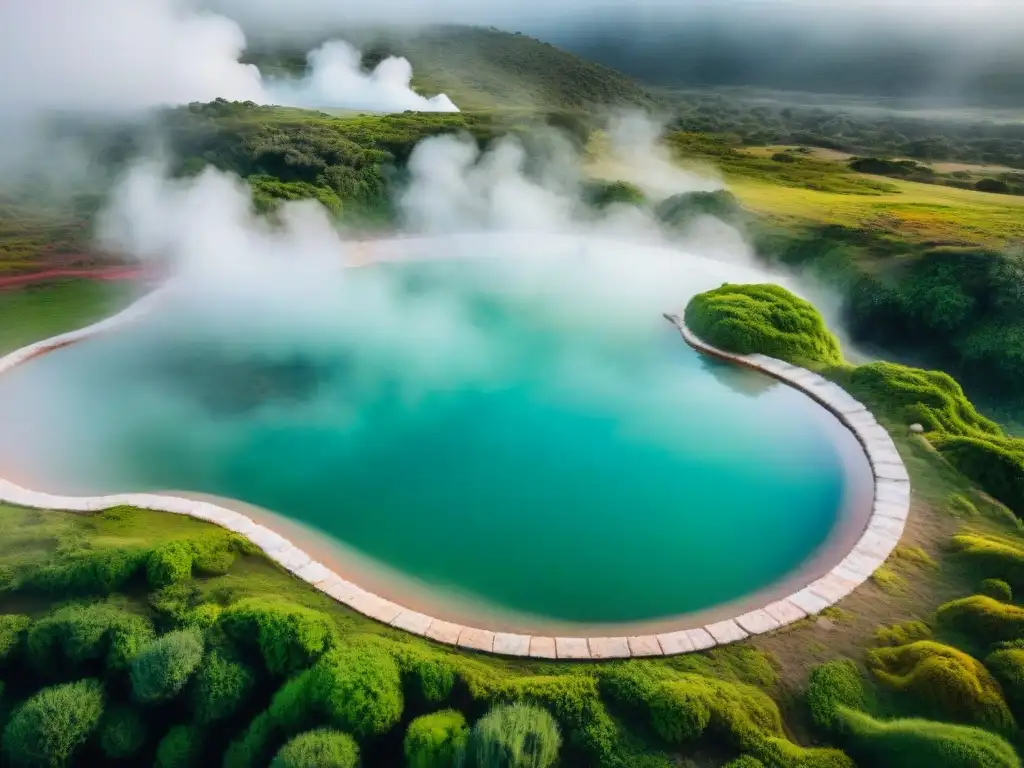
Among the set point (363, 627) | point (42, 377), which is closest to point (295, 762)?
point (363, 627)

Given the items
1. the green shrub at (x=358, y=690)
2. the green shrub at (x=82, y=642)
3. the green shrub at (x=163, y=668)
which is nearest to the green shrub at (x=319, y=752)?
the green shrub at (x=358, y=690)

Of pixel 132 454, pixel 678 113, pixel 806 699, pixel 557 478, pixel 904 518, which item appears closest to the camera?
pixel 806 699

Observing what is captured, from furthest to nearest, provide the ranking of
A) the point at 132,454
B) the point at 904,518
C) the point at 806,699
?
the point at 132,454, the point at 904,518, the point at 806,699

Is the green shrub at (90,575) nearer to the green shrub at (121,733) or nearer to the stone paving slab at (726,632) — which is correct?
the green shrub at (121,733)

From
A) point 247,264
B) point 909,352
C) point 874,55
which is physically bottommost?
point 909,352

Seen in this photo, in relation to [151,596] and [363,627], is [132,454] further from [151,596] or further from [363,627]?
[363,627]

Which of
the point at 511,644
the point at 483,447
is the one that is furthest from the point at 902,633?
the point at 483,447

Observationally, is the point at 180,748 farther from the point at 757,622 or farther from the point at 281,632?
the point at 757,622
